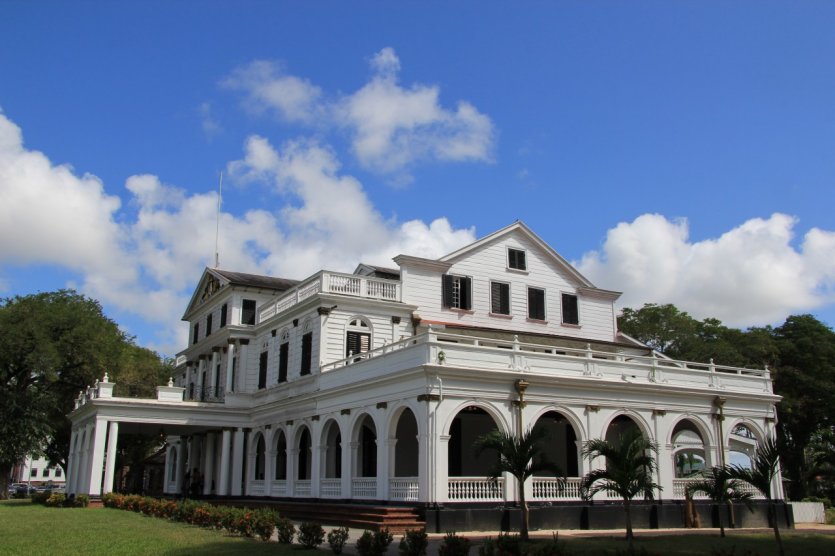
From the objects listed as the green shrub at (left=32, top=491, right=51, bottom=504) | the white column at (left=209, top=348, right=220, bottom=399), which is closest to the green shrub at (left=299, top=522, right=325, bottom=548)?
the white column at (left=209, top=348, right=220, bottom=399)

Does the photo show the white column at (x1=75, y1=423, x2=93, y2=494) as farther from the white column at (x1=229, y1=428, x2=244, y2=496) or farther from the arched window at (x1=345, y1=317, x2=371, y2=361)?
the arched window at (x1=345, y1=317, x2=371, y2=361)

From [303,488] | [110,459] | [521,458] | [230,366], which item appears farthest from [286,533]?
[230,366]

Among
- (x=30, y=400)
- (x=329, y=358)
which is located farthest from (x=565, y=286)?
(x=30, y=400)

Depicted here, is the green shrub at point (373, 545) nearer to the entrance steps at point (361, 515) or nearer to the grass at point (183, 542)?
the grass at point (183, 542)

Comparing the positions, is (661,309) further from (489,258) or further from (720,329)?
(489,258)

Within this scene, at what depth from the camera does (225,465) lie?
39375 millimetres

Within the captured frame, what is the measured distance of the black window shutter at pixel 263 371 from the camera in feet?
128

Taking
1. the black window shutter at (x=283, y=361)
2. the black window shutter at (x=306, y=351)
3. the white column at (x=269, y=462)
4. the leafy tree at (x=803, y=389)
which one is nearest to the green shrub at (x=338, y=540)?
the black window shutter at (x=306, y=351)

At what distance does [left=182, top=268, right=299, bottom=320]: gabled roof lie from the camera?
41844mm

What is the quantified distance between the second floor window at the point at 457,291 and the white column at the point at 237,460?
41.9 feet

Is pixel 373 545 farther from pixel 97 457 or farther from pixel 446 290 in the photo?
pixel 97 457

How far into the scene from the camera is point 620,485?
20.0 metres

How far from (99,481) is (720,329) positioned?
4476 cm

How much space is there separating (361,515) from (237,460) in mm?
16185
